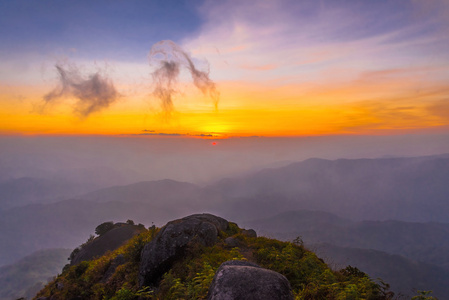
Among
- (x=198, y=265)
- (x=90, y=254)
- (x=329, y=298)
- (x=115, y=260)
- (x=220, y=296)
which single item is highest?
(x=220, y=296)

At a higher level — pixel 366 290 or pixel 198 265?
pixel 366 290

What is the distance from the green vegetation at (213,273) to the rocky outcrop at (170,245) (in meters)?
0.49

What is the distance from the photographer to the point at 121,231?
39969 millimetres

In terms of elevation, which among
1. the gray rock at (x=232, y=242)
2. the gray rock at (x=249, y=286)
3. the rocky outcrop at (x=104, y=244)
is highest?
the gray rock at (x=249, y=286)

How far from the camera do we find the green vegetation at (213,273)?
8484mm

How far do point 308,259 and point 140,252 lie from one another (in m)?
11.0

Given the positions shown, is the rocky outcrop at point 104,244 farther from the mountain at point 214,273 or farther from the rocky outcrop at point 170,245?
the rocky outcrop at point 170,245

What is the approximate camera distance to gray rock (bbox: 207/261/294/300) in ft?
19.6

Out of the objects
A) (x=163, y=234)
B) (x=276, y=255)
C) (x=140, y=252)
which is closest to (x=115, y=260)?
(x=140, y=252)

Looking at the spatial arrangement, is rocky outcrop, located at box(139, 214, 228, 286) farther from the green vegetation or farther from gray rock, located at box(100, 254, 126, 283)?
gray rock, located at box(100, 254, 126, 283)

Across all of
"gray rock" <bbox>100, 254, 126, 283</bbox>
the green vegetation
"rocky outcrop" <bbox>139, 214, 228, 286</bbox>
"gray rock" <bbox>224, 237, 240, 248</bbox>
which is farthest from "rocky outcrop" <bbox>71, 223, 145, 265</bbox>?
"gray rock" <bbox>224, 237, 240, 248</bbox>

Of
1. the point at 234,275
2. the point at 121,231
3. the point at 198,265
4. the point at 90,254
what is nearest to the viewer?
the point at 234,275

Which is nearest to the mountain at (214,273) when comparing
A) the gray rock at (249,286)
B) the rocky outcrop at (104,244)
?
the gray rock at (249,286)

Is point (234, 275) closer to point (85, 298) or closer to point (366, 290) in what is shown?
point (366, 290)
